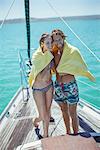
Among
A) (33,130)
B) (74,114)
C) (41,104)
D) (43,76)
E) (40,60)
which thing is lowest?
(33,130)

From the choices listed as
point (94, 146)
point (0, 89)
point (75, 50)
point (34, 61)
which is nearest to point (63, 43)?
point (75, 50)

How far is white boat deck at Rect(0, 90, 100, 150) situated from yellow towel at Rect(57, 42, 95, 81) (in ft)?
2.78

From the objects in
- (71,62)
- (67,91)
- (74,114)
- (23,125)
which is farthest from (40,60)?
(23,125)

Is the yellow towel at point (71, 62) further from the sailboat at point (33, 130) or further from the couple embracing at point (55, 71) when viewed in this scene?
the sailboat at point (33, 130)

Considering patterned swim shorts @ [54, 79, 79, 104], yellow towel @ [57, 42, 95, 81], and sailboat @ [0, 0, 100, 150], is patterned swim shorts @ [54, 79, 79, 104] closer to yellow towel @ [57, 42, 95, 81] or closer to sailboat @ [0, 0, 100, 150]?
yellow towel @ [57, 42, 95, 81]

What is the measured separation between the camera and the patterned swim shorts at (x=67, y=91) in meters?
2.62

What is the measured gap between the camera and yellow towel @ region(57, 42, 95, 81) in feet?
8.36

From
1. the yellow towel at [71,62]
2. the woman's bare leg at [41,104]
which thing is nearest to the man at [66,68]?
the yellow towel at [71,62]

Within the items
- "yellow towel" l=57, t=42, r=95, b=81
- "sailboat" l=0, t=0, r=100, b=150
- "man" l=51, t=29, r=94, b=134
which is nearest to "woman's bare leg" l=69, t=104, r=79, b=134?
"man" l=51, t=29, r=94, b=134

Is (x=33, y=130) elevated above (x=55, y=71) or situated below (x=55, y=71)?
below

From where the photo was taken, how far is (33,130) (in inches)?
129

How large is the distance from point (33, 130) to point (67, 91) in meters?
0.84

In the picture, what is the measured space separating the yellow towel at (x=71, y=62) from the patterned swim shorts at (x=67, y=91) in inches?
4.5

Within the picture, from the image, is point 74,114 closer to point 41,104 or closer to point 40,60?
point 41,104
